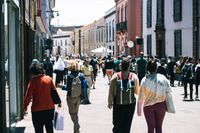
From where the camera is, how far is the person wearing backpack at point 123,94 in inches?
375

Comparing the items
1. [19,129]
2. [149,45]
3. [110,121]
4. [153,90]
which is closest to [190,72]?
[110,121]

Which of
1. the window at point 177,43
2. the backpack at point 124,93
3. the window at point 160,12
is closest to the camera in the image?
the backpack at point 124,93

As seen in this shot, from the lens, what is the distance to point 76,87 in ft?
36.3

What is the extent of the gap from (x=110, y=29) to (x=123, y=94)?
63.9 meters

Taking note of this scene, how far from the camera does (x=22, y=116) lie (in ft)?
45.2

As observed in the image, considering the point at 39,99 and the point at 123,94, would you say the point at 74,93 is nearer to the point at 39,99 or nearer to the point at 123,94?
the point at 123,94

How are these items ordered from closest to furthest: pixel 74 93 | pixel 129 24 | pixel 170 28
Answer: pixel 74 93
pixel 170 28
pixel 129 24

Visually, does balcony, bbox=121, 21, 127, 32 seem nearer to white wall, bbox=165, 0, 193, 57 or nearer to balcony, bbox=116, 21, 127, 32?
balcony, bbox=116, 21, 127, 32

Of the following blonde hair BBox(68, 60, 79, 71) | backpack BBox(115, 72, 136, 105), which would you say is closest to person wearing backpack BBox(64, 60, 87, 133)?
blonde hair BBox(68, 60, 79, 71)

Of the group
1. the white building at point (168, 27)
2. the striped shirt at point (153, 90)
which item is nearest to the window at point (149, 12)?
the white building at point (168, 27)

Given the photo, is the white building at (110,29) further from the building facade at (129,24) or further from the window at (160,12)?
the window at (160,12)

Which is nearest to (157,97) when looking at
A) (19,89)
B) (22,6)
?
(19,89)

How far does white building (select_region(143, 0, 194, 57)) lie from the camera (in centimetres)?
3272

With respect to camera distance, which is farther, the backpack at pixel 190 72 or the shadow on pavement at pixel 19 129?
the backpack at pixel 190 72
